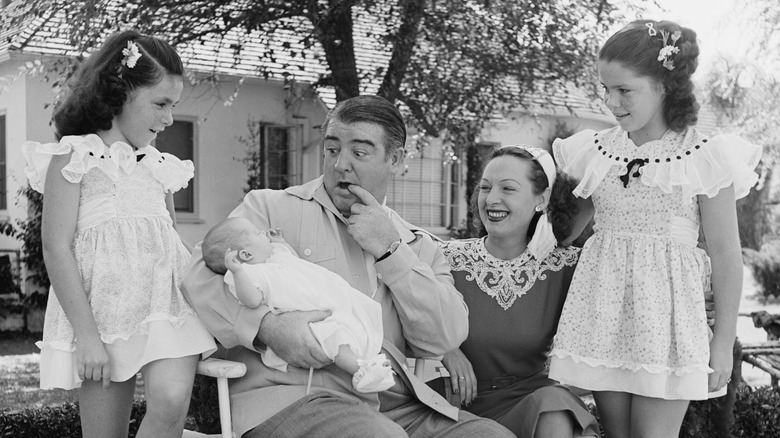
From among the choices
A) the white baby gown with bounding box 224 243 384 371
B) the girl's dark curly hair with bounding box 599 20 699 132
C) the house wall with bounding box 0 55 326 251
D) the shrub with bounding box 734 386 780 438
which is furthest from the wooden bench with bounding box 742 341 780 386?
the house wall with bounding box 0 55 326 251

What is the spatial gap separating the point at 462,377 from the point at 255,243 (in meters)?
0.96

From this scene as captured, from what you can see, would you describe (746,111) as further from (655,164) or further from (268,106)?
(655,164)

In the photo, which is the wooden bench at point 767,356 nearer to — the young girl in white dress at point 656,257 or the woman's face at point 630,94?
the young girl in white dress at point 656,257

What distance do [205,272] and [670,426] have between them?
5.34 ft

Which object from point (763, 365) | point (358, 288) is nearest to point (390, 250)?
point (358, 288)

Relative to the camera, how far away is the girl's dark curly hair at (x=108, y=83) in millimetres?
3020

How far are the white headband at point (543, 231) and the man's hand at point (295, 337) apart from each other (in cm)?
95

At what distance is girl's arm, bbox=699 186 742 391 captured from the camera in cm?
292

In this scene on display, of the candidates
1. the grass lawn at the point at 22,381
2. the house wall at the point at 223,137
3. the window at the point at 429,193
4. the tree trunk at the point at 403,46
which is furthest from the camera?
the window at the point at 429,193

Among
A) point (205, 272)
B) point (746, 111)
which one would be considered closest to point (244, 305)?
point (205, 272)

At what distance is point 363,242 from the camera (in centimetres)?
300

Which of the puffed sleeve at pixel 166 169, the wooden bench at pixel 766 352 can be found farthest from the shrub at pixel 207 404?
the wooden bench at pixel 766 352

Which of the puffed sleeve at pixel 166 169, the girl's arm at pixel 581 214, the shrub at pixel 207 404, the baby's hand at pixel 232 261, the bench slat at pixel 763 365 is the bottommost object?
the bench slat at pixel 763 365

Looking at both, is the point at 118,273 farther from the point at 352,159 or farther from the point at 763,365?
the point at 763,365
